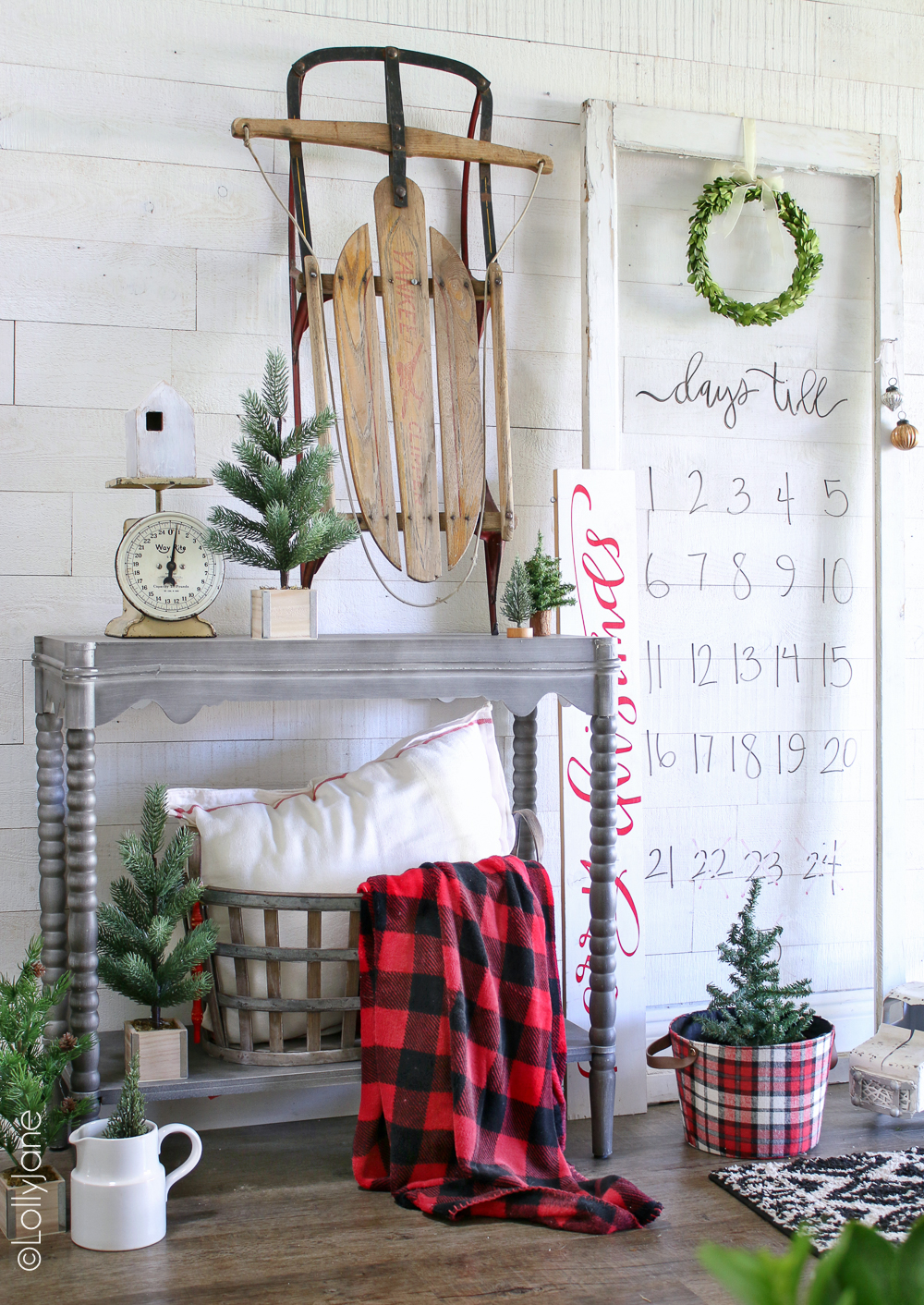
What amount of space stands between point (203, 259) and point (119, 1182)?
1633 mm

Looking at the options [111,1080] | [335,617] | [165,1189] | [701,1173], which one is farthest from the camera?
[335,617]

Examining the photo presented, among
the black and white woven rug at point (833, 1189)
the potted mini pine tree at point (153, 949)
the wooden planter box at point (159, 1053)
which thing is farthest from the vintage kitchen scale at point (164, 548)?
the black and white woven rug at point (833, 1189)

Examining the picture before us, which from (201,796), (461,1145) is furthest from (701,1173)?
(201,796)

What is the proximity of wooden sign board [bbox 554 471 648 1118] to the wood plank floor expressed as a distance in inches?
11.2

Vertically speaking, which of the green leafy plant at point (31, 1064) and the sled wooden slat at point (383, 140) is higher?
the sled wooden slat at point (383, 140)

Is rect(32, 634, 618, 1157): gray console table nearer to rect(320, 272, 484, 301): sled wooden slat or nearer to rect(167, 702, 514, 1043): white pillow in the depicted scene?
rect(167, 702, 514, 1043): white pillow

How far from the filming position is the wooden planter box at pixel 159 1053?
1805 mm

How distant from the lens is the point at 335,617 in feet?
7.50

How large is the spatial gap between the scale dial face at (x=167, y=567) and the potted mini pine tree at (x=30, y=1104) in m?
0.60

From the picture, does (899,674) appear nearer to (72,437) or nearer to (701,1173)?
(701,1173)

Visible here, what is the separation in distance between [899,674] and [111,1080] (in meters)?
1.82

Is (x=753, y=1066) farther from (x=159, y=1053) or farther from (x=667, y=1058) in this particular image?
(x=159, y=1053)

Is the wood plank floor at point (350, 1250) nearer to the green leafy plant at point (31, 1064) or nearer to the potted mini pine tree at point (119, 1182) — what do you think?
the potted mini pine tree at point (119, 1182)

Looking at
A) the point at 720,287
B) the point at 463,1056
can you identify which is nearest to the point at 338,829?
the point at 463,1056
